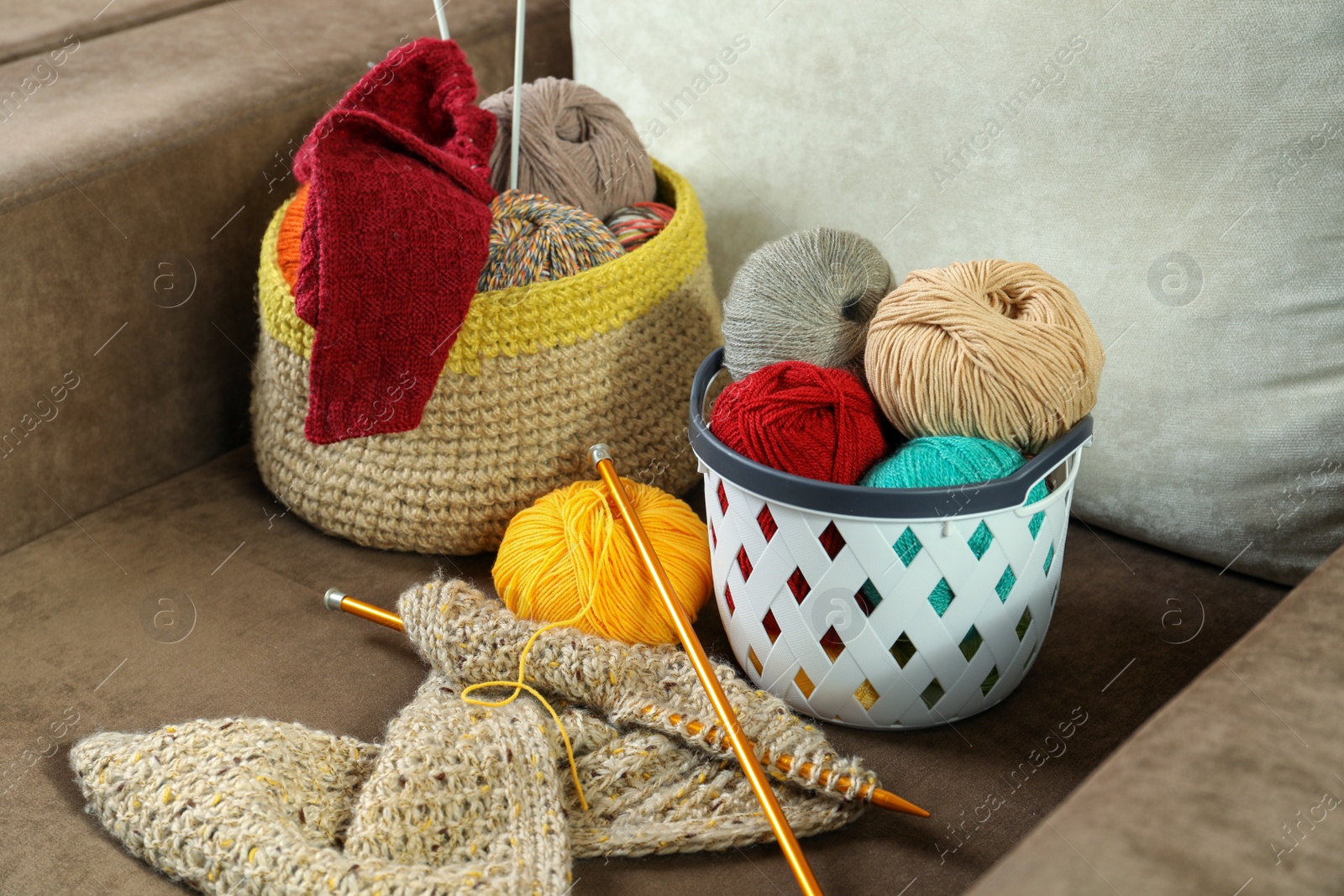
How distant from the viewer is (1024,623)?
2.25 feet

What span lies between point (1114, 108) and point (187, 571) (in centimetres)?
78

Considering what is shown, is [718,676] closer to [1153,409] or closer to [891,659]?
[891,659]

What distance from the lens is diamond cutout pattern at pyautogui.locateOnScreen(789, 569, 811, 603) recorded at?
2.17ft

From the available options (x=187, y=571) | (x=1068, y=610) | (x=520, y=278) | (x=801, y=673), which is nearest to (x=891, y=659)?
(x=801, y=673)

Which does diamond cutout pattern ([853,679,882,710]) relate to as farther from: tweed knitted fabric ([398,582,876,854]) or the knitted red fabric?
the knitted red fabric

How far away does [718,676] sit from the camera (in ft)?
2.28

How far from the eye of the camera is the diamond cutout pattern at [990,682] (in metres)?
0.68

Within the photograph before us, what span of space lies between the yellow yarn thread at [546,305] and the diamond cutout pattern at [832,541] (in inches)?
11.4

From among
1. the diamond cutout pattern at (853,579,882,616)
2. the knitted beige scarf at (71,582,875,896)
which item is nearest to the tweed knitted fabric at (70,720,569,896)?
the knitted beige scarf at (71,582,875,896)

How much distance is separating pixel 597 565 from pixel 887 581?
0.22 m

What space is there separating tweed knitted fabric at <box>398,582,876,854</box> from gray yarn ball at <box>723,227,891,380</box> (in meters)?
0.22

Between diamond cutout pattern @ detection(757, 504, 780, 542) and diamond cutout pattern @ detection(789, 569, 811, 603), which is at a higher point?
diamond cutout pattern @ detection(757, 504, 780, 542)

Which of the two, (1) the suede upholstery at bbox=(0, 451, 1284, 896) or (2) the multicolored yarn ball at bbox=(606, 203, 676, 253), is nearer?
(1) the suede upholstery at bbox=(0, 451, 1284, 896)

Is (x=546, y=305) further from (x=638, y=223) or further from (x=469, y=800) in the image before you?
(x=469, y=800)
